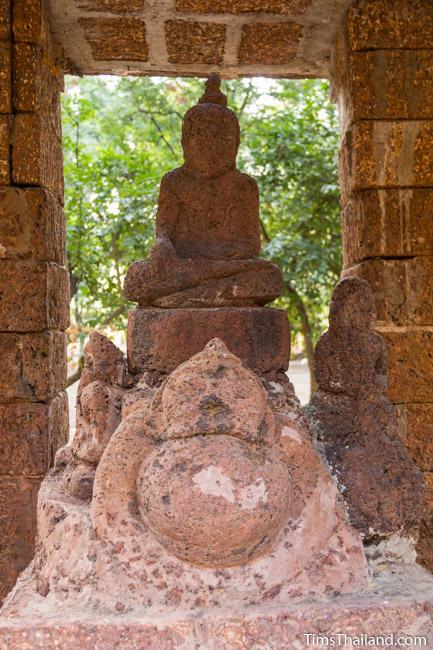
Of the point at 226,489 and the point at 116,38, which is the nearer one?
the point at 226,489

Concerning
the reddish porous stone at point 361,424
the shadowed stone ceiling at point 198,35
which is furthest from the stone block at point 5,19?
the reddish porous stone at point 361,424

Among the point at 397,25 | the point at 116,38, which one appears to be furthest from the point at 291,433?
the point at 116,38

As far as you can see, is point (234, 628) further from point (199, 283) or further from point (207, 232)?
point (207, 232)

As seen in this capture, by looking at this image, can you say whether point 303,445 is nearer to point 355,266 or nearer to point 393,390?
point 393,390

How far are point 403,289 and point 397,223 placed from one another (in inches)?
14.8

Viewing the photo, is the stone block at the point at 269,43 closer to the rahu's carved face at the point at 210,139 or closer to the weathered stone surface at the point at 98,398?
the rahu's carved face at the point at 210,139

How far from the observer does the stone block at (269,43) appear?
13.3ft

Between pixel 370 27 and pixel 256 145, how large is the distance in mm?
2885

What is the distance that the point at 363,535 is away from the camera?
199 cm

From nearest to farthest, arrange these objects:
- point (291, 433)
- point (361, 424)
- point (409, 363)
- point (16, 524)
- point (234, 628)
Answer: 1. point (234, 628)
2. point (291, 433)
3. point (361, 424)
4. point (16, 524)
5. point (409, 363)

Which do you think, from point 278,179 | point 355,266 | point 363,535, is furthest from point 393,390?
point 278,179

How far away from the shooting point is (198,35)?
13.6 feet

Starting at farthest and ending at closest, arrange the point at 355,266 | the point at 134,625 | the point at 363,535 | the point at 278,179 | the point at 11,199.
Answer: the point at 278,179, the point at 355,266, the point at 11,199, the point at 363,535, the point at 134,625

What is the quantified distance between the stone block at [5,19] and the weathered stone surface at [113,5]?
16.1 inches
